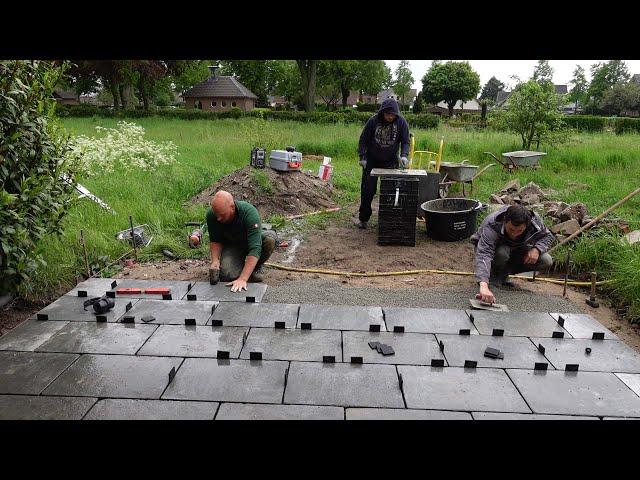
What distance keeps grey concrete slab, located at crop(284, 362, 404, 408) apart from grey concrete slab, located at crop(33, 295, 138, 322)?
1916 mm

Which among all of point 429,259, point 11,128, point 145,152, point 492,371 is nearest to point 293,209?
point 429,259

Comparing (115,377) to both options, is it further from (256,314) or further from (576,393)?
(576,393)

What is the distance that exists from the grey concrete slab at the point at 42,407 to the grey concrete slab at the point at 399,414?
1.66 meters

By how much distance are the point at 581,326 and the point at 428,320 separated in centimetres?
136

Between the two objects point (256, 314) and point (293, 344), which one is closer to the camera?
point (293, 344)

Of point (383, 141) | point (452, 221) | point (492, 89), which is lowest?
point (452, 221)

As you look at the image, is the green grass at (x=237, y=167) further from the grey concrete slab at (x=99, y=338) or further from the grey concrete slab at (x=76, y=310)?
the grey concrete slab at (x=99, y=338)

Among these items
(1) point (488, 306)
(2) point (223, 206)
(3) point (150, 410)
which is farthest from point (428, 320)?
(3) point (150, 410)

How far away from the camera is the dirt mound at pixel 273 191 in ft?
28.0

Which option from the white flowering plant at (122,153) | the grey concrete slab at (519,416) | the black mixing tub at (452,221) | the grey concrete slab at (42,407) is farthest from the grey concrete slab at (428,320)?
the white flowering plant at (122,153)

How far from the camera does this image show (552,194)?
9.35 m

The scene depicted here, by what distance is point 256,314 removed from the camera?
4277 millimetres
